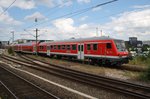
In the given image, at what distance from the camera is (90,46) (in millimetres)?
26312

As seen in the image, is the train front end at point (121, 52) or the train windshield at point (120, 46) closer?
the train front end at point (121, 52)

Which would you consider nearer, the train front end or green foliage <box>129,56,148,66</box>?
the train front end

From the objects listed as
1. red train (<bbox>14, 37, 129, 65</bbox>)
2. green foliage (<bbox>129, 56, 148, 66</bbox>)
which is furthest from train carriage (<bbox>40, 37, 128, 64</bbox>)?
Result: green foliage (<bbox>129, 56, 148, 66</bbox>)

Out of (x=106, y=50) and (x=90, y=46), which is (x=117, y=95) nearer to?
(x=106, y=50)

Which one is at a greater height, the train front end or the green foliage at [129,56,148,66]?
the train front end

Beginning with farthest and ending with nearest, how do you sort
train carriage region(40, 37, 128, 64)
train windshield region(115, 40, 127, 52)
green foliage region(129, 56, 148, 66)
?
1. green foliage region(129, 56, 148, 66)
2. train windshield region(115, 40, 127, 52)
3. train carriage region(40, 37, 128, 64)

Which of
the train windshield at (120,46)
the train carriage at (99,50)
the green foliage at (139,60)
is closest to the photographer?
the train carriage at (99,50)

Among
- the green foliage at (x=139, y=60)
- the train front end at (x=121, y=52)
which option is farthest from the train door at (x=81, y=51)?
the green foliage at (x=139, y=60)

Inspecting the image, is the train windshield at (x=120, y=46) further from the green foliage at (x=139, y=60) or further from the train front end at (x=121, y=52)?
the green foliage at (x=139, y=60)

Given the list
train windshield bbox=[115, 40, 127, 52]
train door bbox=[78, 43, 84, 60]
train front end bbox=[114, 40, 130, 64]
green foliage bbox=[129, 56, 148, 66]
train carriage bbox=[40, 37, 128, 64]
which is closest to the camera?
train front end bbox=[114, 40, 130, 64]

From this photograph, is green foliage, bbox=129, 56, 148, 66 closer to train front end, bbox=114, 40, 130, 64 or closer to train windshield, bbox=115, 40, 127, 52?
train front end, bbox=114, 40, 130, 64

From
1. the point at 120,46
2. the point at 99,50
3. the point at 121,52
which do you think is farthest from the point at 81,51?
the point at 121,52

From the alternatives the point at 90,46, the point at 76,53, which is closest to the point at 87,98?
the point at 90,46

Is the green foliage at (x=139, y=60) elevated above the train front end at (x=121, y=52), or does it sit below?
below
